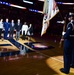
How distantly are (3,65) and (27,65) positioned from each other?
658mm

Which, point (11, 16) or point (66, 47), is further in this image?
point (11, 16)

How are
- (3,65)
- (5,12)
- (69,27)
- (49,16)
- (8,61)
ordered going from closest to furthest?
(49,16) → (69,27) → (3,65) → (8,61) → (5,12)

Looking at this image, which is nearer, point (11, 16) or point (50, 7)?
point (50, 7)

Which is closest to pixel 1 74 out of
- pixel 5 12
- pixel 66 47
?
pixel 66 47

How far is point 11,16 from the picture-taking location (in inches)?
638

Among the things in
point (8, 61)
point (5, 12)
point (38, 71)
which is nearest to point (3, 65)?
point (8, 61)

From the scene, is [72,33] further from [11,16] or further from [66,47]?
[11,16]

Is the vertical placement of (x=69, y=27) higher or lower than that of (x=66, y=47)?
higher

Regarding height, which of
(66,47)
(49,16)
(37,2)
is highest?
(37,2)

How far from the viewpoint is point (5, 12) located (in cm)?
1584

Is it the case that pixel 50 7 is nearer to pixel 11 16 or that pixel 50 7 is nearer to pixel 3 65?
pixel 3 65

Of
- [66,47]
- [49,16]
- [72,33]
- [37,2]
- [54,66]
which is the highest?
[37,2]

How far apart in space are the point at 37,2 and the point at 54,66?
12.4 meters

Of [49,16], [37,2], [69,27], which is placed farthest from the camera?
[37,2]
